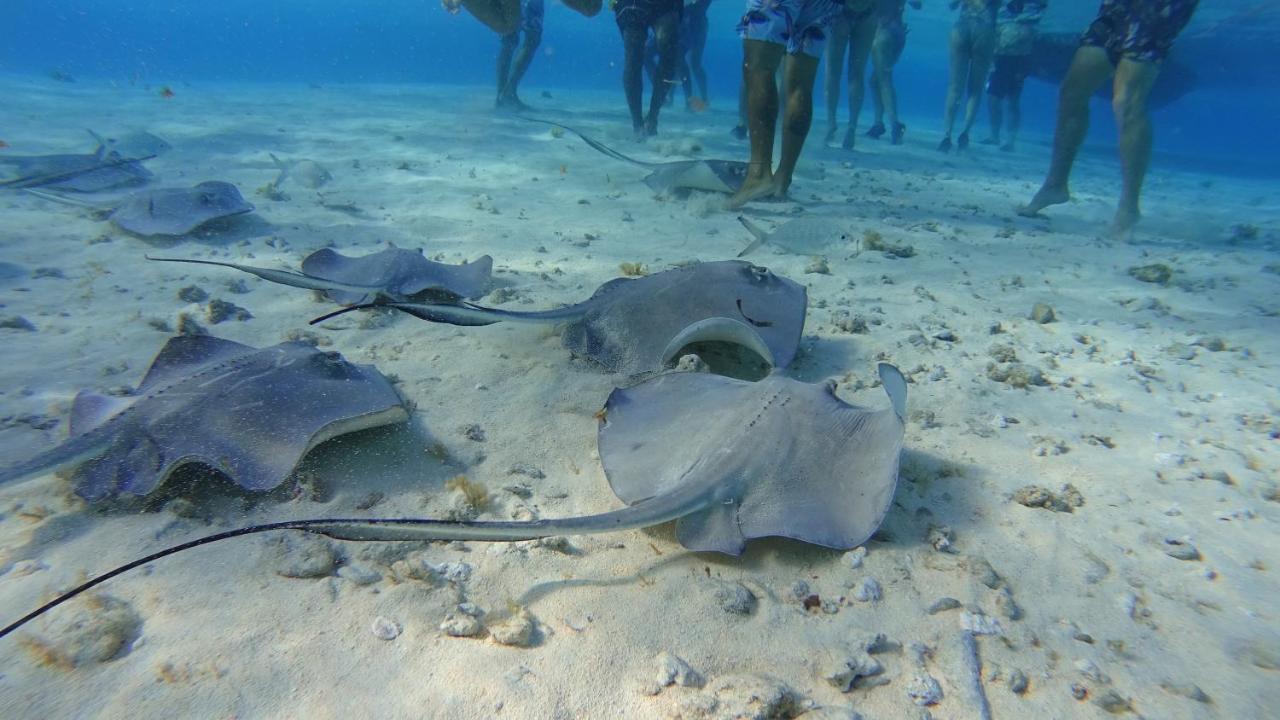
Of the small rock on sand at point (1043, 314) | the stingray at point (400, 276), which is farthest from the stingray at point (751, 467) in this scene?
the small rock on sand at point (1043, 314)

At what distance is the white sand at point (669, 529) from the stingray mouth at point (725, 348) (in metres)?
0.46

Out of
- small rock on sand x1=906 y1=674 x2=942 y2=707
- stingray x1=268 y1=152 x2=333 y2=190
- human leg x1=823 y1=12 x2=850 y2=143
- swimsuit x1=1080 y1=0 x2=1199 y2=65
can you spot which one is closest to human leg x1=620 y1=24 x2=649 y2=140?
human leg x1=823 y1=12 x2=850 y2=143

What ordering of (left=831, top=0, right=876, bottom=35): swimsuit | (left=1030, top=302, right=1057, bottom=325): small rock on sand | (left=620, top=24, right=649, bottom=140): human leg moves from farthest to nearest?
(left=831, top=0, right=876, bottom=35): swimsuit, (left=620, top=24, right=649, bottom=140): human leg, (left=1030, top=302, right=1057, bottom=325): small rock on sand

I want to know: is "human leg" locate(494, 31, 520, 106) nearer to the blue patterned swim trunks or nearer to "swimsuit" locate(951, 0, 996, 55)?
the blue patterned swim trunks

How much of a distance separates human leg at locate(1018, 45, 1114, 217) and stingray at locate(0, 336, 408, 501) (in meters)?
8.98

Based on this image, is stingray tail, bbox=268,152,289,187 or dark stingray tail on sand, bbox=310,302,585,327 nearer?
dark stingray tail on sand, bbox=310,302,585,327

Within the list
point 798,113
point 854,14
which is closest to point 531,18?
point 854,14

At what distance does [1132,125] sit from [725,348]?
23.1 feet

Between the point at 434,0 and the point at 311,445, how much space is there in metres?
152

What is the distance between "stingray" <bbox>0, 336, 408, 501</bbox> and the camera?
2447 mm

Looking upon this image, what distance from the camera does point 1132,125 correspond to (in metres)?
7.18

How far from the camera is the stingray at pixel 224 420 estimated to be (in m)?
2.45

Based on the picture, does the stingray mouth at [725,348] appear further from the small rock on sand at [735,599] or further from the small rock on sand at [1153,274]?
the small rock on sand at [1153,274]

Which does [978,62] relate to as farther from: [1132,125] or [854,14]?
[1132,125]
